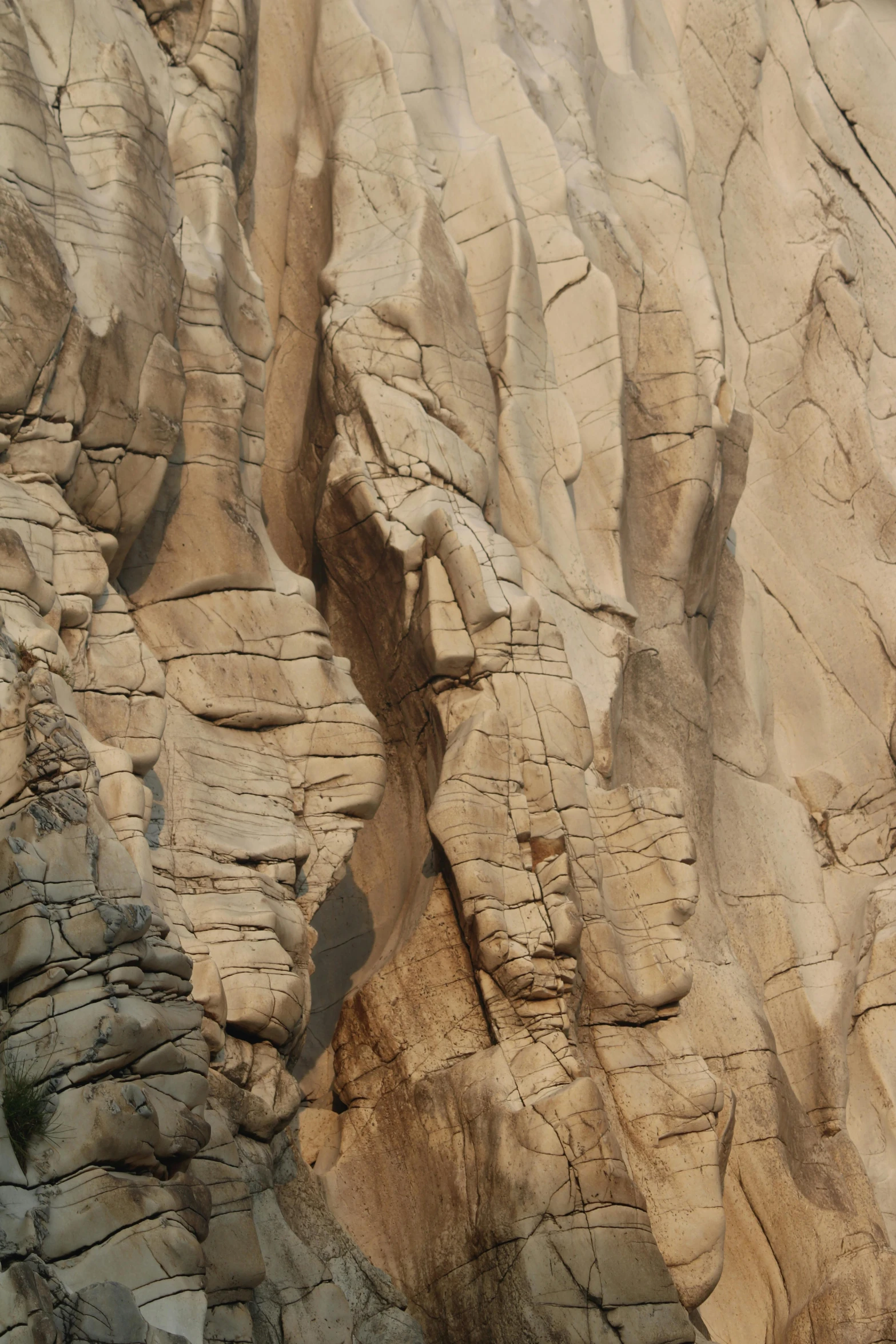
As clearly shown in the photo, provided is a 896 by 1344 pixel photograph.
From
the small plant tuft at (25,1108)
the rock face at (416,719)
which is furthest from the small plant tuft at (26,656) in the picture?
the small plant tuft at (25,1108)

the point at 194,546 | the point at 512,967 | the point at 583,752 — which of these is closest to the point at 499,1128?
the point at 512,967

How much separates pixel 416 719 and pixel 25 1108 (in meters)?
5.19

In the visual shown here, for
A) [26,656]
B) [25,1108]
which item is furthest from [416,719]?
[25,1108]

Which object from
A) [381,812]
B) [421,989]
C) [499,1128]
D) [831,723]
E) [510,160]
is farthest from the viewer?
[831,723]

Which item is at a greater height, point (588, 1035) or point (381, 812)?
point (381, 812)

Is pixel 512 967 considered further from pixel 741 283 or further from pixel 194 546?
pixel 741 283

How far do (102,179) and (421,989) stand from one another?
4324 millimetres

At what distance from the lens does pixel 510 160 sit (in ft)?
44.9

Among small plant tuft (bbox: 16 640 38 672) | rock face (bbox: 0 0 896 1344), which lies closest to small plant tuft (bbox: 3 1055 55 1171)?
rock face (bbox: 0 0 896 1344)

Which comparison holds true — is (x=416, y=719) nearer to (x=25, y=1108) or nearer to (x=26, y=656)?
(x=26, y=656)

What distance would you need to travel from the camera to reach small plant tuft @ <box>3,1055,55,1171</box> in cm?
636

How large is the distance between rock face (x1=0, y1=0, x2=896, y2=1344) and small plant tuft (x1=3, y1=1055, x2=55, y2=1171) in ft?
0.04

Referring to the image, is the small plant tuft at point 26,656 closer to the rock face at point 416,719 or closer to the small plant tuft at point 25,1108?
the rock face at point 416,719

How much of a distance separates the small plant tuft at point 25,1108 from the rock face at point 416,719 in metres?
0.01
